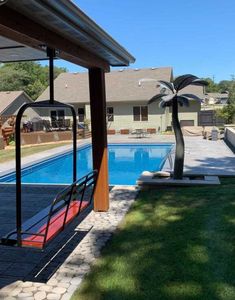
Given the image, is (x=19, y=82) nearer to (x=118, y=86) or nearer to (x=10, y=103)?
(x=10, y=103)

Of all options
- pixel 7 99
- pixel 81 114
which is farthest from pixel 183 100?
pixel 7 99

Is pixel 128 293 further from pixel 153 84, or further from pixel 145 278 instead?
pixel 153 84

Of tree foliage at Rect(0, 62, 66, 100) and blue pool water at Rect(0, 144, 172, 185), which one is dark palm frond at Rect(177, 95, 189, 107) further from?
tree foliage at Rect(0, 62, 66, 100)

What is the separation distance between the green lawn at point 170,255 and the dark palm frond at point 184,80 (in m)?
3.33

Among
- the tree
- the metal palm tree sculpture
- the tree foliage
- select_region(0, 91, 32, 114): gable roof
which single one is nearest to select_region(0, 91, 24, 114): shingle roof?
select_region(0, 91, 32, 114): gable roof

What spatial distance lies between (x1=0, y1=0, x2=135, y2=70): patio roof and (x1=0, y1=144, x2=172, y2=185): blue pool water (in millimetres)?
6691

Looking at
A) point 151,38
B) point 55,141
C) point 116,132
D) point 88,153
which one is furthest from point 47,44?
point 151,38

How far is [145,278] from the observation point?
438cm

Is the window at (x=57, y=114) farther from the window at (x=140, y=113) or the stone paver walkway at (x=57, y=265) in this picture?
the stone paver walkway at (x=57, y=265)

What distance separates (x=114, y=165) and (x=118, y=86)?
17.3 m

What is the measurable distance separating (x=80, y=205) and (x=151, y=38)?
138 feet

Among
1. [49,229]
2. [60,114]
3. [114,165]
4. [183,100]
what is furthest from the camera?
[60,114]

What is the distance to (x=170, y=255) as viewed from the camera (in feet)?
16.4

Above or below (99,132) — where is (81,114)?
above
